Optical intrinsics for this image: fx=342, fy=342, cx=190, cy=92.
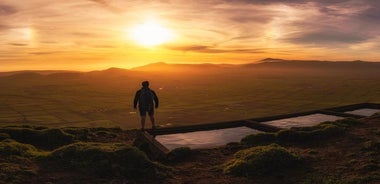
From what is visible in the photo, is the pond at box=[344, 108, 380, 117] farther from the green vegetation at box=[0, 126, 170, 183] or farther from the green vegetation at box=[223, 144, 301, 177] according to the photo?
the green vegetation at box=[0, 126, 170, 183]

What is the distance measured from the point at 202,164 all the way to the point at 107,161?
11.8 feet

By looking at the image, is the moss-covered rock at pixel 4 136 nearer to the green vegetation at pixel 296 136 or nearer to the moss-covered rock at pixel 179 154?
the moss-covered rock at pixel 179 154

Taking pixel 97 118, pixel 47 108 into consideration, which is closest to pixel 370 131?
pixel 97 118

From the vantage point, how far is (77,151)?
1181 centimetres

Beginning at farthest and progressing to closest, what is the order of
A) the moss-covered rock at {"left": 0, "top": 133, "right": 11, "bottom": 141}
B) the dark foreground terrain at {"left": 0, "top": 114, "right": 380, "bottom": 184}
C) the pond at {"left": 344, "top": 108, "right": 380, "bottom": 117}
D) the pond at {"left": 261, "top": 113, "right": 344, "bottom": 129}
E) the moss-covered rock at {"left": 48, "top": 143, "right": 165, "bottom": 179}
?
1. the pond at {"left": 344, "top": 108, "right": 380, "bottom": 117}
2. the pond at {"left": 261, "top": 113, "right": 344, "bottom": 129}
3. the moss-covered rock at {"left": 0, "top": 133, "right": 11, "bottom": 141}
4. the moss-covered rock at {"left": 48, "top": 143, "right": 165, "bottom": 179}
5. the dark foreground terrain at {"left": 0, "top": 114, "right": 380, "bottom": 184}

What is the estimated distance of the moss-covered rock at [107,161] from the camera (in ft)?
35.9

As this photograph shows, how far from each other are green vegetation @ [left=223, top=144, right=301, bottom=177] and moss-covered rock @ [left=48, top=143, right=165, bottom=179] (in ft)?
8.42

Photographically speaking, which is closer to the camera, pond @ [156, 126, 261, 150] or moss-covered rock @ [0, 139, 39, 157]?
moss-covered rock @ [0, 139, 39, 157]

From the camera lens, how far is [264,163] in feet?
39.0

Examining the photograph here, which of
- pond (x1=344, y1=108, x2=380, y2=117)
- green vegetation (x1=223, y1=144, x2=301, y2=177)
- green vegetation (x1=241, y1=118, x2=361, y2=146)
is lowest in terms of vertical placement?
green vegetation (x1=223, y1=144, x2=301, y2=177)

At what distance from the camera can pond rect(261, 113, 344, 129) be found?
20125mm

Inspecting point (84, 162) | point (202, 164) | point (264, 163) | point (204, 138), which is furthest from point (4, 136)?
point (264, 163)

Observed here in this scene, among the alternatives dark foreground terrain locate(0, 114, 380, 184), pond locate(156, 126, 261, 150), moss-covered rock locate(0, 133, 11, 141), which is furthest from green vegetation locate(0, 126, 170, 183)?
pond locate(156, 126, 261, 150)

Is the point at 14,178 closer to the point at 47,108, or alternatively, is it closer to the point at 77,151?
the point at 77,151
